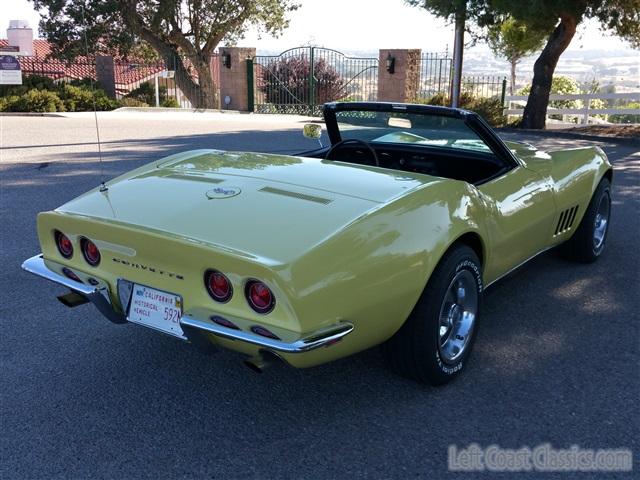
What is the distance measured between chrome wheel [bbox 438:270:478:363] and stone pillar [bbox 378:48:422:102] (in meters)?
18.3

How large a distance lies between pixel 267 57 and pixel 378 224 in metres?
20.9

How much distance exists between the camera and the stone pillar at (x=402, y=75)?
2105 centimetres

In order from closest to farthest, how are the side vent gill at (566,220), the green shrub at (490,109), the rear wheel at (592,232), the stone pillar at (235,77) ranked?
the side vent gill at (566,220) < the rear wheel at (592,232) < the green shrub at (490,109) < the stone pillar at (235,77)

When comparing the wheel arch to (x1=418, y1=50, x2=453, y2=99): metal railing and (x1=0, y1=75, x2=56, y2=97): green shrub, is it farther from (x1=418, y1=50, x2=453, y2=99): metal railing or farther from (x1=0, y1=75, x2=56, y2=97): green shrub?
(x1=0, y1=75, x2=56, y2=97): green shrub

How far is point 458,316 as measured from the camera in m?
3.30

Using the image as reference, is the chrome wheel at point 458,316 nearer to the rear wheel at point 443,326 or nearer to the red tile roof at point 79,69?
the rear wheel at point 443,326

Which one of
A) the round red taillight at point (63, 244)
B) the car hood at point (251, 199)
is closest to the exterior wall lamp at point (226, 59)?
the car hood at point (251, 199)

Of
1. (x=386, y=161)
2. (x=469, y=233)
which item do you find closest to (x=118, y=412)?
(x=469, y=233)

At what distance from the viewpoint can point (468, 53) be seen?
18.4 metres

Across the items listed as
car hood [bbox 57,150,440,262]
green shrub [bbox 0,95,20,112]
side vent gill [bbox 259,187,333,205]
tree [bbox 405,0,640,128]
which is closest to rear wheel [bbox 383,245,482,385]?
car hood [bbox 57,150,440,262]

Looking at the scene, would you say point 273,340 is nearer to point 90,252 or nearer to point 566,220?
point 90,252

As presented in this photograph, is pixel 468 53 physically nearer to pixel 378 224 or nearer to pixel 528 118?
pixel 528 118

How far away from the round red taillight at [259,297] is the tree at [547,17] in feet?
41.5

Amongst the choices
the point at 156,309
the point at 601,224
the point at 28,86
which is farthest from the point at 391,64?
the point at 156,309
